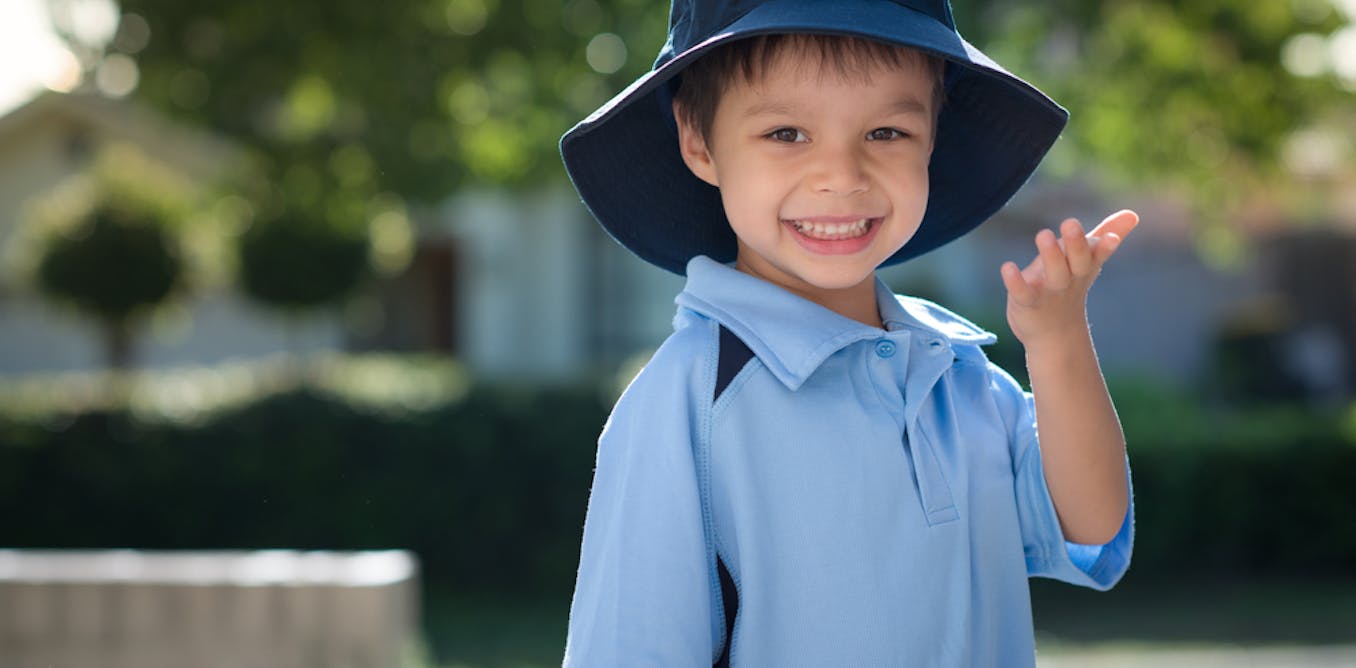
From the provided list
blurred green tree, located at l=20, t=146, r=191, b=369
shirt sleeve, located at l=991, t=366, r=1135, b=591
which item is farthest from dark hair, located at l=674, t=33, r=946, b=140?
blurred green tree, located at l=20, t=146, r=191, b=369

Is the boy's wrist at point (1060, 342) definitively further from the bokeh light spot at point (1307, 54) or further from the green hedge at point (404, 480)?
the bokeh light spot at point (1307, 54)

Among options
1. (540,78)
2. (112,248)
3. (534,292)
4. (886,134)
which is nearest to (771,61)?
(886,134)

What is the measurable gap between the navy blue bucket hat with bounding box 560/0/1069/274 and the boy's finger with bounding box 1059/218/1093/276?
0.75 ft

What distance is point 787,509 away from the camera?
1595 mm

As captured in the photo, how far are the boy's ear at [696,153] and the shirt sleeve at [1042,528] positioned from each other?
47 cm

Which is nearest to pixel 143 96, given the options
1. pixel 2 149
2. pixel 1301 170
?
pixel 1301 170

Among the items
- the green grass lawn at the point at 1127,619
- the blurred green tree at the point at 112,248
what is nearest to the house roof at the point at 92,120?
the blurred green tree at the point at 112,248

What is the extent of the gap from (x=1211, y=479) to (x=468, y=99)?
4.93 meters

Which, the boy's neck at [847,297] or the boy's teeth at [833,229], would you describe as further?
the boy's neck at [847,297]

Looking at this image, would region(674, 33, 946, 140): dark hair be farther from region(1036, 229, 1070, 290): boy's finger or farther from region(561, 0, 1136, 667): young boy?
region(1036, 229, 1070, 290): boy's finger

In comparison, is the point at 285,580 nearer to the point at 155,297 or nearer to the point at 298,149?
the point at 298,149

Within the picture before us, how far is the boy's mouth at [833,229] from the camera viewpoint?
5.57ft

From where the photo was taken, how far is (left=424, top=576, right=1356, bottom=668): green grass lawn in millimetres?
7418

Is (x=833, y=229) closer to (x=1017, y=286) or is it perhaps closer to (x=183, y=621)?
(x=1017, y=286)
